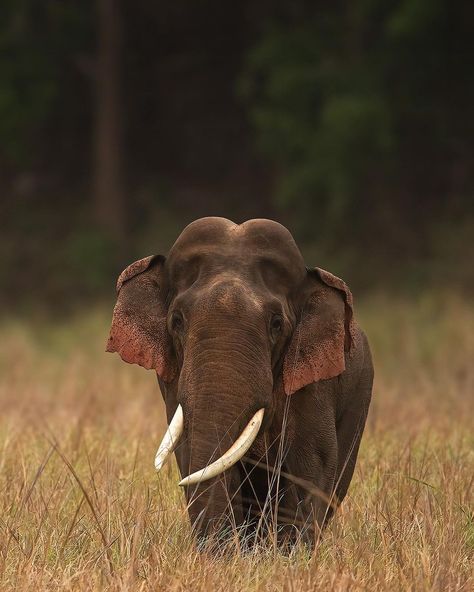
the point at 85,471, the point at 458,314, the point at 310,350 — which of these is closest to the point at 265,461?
the point at 310,350

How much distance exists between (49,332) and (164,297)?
16615mm

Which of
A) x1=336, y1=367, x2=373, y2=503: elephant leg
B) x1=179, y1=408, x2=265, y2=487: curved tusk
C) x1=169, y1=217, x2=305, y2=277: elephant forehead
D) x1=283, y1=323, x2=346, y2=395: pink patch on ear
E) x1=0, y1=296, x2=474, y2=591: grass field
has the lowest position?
x1=0, y1=296, x2=474, y2=591: grass field

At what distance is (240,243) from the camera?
6676mm

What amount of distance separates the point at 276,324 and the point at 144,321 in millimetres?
723

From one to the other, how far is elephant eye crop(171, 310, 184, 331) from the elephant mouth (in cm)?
42

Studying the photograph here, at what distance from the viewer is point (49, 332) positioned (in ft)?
76.5

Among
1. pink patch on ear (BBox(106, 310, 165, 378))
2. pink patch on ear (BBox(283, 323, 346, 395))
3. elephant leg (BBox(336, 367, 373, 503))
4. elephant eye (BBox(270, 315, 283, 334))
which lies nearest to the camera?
elephant eye (BBox(270, 315, 283, 334))

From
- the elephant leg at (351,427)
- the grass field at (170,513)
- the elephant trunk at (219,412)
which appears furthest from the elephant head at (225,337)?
the elephant leg at (351,427)

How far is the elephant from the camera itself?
6.07 m

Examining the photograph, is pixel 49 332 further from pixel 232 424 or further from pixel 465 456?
pixel 232 424

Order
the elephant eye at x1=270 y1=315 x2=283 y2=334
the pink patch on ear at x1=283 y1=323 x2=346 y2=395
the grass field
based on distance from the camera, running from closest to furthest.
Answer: the grass field, the elephant eye at x1=270 y1=315 x2=283 y2=334, the pink patch on ear at x1=283 y1=323 x2=346 y2=395

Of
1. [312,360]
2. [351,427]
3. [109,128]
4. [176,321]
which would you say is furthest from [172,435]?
[109,128]

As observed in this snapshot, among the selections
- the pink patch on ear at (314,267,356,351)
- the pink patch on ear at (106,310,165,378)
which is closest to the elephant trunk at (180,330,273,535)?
the pink patch on ear at (106,310,165,378)

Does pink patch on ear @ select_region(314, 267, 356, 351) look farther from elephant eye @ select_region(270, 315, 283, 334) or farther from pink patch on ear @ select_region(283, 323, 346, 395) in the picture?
elephant eye @ select_region(270, 315, 283, 334)
